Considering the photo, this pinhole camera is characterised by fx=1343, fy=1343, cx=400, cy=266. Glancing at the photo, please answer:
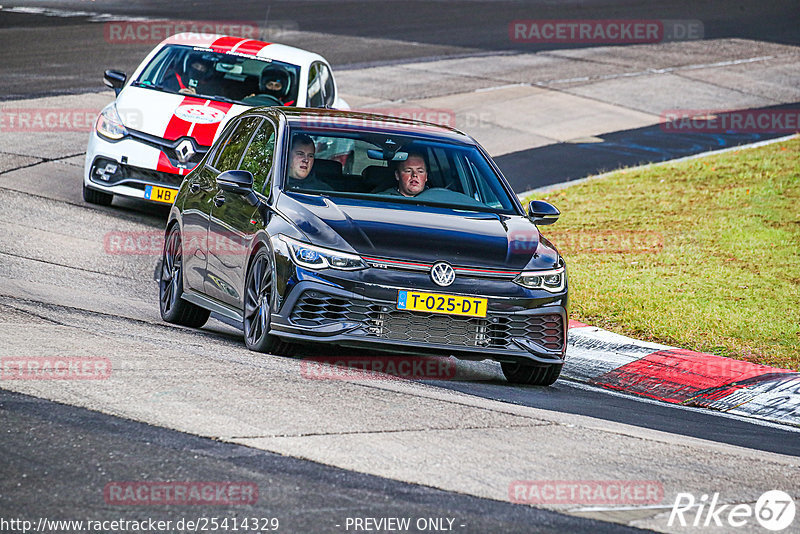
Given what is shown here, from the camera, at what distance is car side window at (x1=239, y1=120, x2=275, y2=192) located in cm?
904

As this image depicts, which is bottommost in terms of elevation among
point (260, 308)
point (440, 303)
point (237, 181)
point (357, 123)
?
point (260, 308)

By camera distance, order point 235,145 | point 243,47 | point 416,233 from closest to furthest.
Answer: point 416,233
point 235,145
point 243,47

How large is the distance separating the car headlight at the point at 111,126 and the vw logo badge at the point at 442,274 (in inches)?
259

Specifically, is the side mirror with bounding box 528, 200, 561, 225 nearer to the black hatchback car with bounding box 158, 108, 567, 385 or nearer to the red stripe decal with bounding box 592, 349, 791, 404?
the black hatchback car with bounding box 158, 108, 567, 385

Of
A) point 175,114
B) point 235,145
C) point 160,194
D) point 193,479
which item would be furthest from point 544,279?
point 175,114

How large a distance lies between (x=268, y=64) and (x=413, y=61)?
12172 millimetres

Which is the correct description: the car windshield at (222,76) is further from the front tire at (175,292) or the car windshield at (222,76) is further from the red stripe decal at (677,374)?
the red stripe decal at (677,374)

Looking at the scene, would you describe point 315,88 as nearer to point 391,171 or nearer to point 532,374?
point 391,171

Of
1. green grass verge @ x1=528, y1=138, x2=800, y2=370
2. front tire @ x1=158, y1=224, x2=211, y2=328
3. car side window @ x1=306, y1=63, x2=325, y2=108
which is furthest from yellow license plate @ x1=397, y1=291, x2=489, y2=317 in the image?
car side window @ x1=306, y1=63, x2=325, y2=108

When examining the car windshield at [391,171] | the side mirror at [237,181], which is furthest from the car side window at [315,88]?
the side mirror at [237,181]

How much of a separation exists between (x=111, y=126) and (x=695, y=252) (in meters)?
6.07

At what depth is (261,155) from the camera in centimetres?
928

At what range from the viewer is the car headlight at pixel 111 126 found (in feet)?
45.0

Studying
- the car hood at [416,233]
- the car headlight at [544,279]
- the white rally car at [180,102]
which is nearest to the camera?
the car hood at [416,233]
